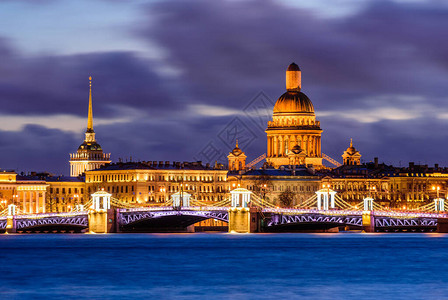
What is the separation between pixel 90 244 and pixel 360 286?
38598 mm

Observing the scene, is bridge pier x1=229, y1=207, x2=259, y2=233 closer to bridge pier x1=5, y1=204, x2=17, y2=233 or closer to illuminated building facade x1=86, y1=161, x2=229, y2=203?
bridge pier x1=5, y1=204, x2=17, y2=233

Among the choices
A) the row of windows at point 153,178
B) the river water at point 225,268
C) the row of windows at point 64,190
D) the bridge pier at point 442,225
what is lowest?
the river water at point 225,268

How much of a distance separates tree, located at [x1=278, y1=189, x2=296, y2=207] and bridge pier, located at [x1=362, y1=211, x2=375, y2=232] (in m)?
48.0

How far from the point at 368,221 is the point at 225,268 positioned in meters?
38.4

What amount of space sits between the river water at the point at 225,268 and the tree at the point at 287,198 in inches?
1995

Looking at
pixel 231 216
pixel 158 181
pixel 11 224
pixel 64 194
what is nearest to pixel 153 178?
pixel 158 181

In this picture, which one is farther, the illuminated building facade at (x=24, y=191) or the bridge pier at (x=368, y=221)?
the illuminated building facade at (x=24, y=191)

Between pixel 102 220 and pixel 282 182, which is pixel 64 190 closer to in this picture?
pixel 282 182

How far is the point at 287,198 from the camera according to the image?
181 meters

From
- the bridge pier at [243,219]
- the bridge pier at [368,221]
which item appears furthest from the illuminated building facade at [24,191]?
the bridge pier at [368,221]

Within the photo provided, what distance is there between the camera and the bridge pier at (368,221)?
129875 millimetres

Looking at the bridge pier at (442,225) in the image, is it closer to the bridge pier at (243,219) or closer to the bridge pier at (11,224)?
the bridge pier at (243,219)

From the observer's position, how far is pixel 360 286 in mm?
82375

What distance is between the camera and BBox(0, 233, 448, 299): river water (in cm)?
7931
